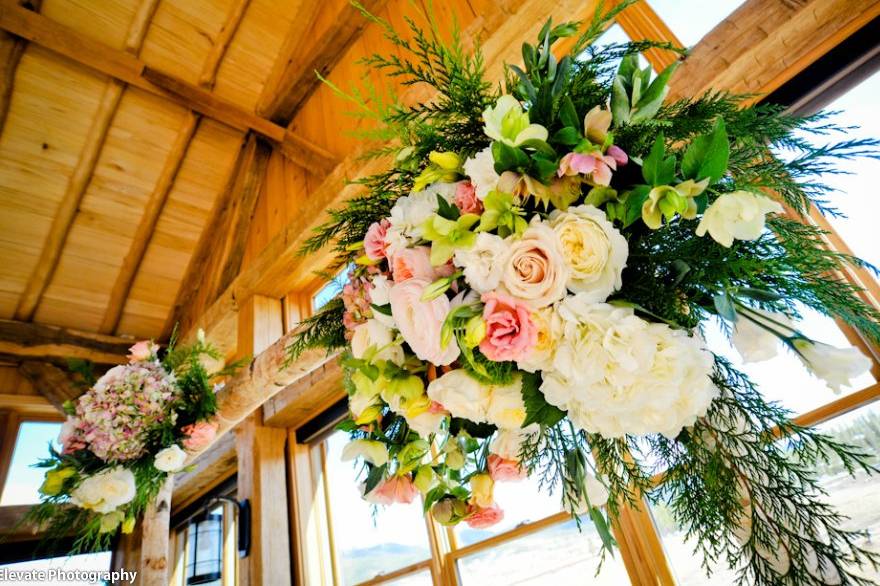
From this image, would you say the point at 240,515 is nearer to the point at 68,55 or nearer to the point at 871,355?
→ the point at 871,355

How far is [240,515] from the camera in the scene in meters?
2.39

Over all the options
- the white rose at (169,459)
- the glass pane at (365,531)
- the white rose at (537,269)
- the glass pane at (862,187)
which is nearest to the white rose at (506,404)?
the white rose at (537,269)

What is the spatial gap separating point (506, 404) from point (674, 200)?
0.96ft

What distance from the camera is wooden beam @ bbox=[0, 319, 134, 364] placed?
3.43 m

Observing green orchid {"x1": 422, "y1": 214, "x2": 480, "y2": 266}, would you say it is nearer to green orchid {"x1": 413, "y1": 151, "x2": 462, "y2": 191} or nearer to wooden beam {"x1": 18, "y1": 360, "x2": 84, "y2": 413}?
green orchid {"x1": 413, "y1": 151, "x2": 462, "y2": 191}

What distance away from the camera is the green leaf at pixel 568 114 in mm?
550

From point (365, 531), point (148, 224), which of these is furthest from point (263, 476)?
point (148, 224)

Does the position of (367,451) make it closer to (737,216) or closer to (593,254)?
(593,254)

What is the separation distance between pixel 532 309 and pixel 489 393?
122 millimetres

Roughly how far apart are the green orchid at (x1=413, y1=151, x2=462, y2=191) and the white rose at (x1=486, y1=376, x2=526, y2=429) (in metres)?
0.30

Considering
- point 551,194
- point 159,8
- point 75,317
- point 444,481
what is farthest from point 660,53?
point 75,317

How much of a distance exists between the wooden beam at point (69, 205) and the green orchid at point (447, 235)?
376 cm

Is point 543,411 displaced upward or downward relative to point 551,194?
downward

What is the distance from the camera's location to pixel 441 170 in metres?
0.63
